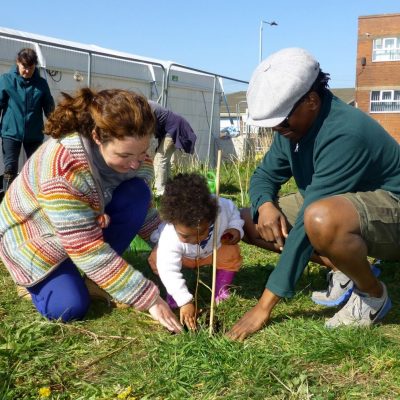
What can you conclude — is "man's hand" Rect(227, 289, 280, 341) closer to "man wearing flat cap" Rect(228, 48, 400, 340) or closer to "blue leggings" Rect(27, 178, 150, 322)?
"man wearing flat cap" Rect(228, 48, 400, 340)

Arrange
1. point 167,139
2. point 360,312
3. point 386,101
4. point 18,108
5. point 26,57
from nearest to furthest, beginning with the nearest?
1. point 360,312
2. point 26,57
3. point 18,108
4. point 167,139
5. point 386,101

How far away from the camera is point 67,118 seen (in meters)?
2.61

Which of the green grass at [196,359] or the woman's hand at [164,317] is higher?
the woman's hand at [164,317]

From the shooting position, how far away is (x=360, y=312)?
8.68 ft

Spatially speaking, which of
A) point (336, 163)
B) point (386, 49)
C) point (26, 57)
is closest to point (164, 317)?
point (336, 163)

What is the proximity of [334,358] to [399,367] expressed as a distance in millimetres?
257

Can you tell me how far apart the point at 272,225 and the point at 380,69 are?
32.7 meters

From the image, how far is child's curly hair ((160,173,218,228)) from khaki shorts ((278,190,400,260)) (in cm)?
65

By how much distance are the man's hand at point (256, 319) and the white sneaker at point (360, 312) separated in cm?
30

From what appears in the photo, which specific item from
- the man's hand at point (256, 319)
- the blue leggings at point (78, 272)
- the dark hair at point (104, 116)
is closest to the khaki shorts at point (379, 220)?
the man's hand at point (256, 319)

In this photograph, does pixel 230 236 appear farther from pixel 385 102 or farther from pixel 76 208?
pixel 385 102

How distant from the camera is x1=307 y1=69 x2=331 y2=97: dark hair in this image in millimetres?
2562

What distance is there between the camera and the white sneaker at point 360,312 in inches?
103

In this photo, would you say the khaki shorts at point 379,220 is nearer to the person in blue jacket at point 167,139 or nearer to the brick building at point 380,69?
the person in blue jacket at point 167,139
